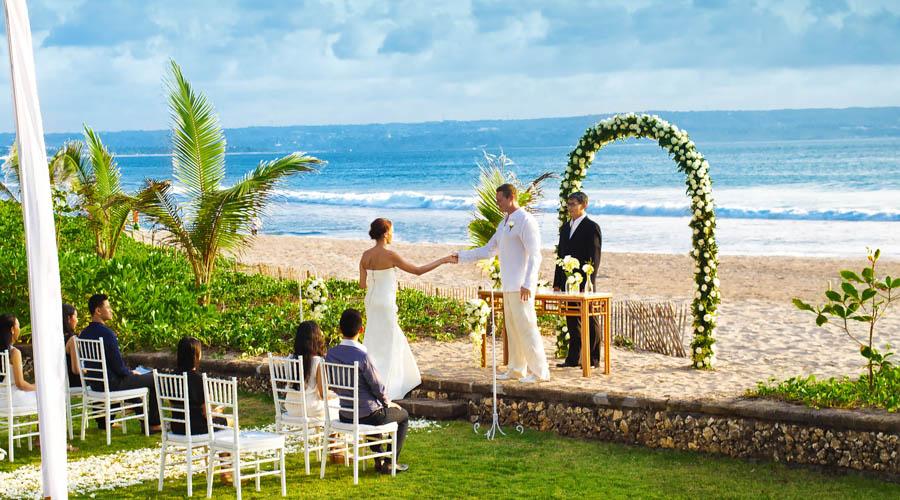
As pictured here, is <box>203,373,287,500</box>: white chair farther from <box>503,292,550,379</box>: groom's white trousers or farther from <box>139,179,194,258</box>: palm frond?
A: <box>139,179,194,258</box>: palm frond

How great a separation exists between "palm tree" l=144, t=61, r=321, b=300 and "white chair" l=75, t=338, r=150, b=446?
15.5 feet

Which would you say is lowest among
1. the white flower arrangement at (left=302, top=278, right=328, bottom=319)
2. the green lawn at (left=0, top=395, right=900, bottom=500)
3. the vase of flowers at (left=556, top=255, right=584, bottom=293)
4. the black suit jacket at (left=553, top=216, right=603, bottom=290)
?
the green lawn at (left=0, top=395, right=900, bottom=500)

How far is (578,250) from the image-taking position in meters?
12.6

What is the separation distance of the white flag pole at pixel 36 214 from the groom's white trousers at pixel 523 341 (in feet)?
21.7

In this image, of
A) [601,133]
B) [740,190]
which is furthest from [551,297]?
[740,190]

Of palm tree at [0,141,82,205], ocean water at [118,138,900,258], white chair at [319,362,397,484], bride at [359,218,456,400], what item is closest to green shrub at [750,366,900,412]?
white chair at [319,362,397,484]

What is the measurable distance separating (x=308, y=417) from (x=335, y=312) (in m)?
5.86

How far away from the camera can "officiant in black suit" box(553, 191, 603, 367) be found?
12.5 metres

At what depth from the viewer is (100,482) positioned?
9.16 meters

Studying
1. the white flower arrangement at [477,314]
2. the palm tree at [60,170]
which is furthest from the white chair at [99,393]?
the palm tree at [60,170]

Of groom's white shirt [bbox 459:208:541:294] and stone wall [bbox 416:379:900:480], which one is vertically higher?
groom's white shirt [bbox 459:208:541:294]

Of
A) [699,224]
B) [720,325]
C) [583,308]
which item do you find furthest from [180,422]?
[720,325]

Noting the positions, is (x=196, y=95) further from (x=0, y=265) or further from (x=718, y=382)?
(x=718, y=382)

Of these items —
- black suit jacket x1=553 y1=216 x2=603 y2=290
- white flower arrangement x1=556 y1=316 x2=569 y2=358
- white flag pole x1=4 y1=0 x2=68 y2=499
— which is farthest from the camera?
white flower arrangement x1=556 y1=316 x2=569 y2=358
